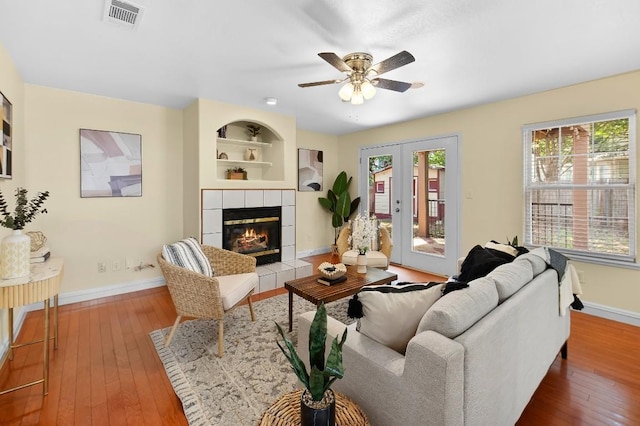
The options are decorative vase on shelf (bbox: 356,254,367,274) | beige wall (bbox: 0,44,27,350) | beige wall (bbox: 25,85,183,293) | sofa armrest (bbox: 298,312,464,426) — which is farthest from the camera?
beige wall (bbox: 25,85,183,293)

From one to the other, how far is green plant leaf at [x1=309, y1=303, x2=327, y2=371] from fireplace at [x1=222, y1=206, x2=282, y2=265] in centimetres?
304

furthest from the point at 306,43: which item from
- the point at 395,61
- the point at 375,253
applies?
the point at 375,253

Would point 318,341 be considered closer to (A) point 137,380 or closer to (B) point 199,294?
(B) point 199,294

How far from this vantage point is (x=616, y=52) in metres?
2.41

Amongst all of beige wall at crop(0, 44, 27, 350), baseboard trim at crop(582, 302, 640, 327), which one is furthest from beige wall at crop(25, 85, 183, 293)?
baseboard trim at crop(582, 302, 640, 327)

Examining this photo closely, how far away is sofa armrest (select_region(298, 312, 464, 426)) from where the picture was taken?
3.39 feet

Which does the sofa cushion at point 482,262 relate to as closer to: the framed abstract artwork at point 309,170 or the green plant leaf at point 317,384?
the green plant leaf at point 317,384

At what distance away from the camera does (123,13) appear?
1.89 m

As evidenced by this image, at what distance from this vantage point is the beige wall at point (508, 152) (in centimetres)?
291

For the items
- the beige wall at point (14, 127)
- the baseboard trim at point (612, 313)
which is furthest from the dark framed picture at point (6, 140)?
the baseboard trim at point (612, 313)

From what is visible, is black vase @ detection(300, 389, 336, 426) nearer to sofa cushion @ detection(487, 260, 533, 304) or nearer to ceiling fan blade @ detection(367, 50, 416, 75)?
sofa cushion @ detection(487, 260, 533, 304)

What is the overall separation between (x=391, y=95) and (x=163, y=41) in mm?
2374

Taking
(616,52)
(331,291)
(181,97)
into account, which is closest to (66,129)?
(181,97)

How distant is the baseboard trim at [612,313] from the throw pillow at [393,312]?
2854mm
